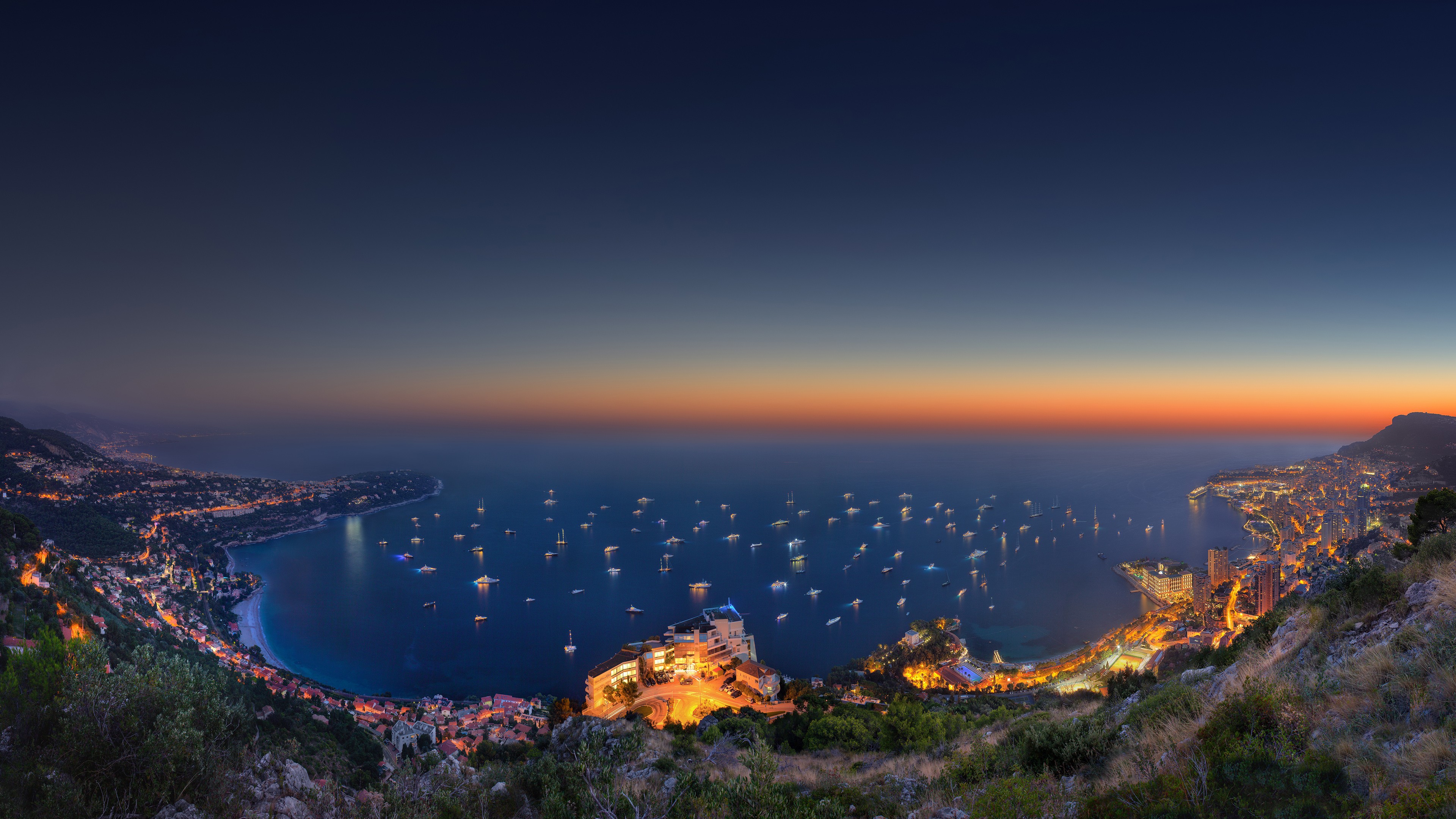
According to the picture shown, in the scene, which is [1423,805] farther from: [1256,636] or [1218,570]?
[1218,570]

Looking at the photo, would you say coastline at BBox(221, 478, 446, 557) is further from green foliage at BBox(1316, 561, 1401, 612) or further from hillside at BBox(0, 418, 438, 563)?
green foliage at BBox(1316, 561, 1401, 612)

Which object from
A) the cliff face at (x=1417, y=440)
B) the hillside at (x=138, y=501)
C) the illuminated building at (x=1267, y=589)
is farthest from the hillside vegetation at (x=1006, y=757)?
the cliff face at (x=1417, y=440)

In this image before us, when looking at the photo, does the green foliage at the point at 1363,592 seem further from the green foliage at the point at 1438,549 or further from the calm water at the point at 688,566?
the calm water at the point at 688,566

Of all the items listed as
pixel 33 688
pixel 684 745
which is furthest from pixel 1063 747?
pixel 33 688

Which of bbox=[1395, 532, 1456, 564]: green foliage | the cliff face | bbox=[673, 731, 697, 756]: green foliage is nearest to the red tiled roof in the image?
bbox=[673, 731, 697, 756]: green foliage

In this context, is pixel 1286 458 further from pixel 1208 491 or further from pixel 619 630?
pixel 619 630
